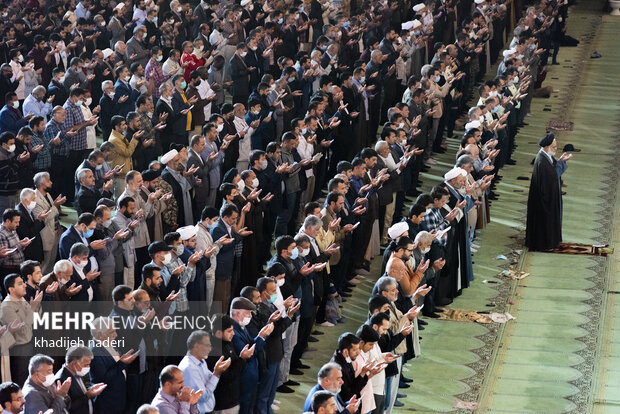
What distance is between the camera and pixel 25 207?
14016 millimetres

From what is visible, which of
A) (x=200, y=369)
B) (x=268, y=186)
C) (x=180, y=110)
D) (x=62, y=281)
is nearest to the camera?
(x=200, y=369)

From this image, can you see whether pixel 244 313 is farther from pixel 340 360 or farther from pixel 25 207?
pixel 25 207

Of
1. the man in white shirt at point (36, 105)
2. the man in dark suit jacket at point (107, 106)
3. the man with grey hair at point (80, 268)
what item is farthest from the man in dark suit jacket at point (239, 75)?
the man with grey hair at point (80, 268)

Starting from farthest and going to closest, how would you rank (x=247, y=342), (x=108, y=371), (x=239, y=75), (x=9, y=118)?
1. (x=239, y=75)
2. (x=9, y=118)
3. (x=247, y=342)
4. (x=108, y=371)

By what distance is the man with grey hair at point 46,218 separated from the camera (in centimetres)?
1428

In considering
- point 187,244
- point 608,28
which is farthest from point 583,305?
point 608,28

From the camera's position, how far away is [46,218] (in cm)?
1427

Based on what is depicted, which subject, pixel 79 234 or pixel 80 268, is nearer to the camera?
pixel 80 268

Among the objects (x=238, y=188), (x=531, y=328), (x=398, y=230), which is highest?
Result: (x=238, y=188)

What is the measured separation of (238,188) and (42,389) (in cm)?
478

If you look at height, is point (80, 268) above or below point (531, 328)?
above

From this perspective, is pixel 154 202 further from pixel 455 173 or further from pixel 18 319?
pixel 455 173

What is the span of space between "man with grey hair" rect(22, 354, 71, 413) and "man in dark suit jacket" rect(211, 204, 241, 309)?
3.73 meters

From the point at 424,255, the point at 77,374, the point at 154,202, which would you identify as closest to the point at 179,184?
the point at 154,202
